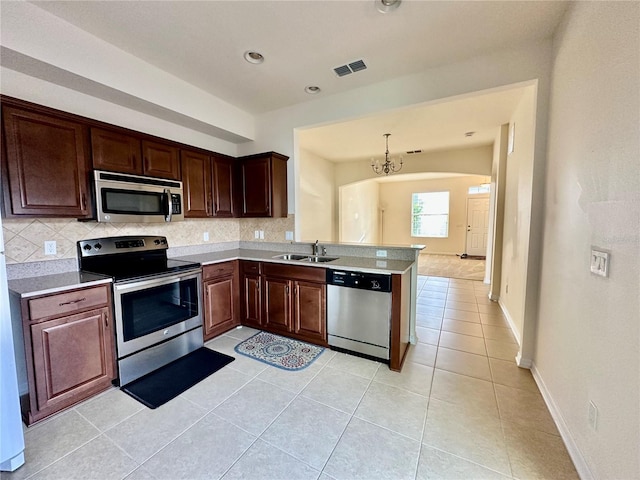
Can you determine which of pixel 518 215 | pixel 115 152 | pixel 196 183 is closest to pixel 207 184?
pixel 196 183

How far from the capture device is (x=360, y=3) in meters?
1.86

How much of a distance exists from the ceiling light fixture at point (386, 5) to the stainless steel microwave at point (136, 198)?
2459 millimetres

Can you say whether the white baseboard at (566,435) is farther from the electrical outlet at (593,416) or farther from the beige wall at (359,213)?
the beige wall at (359,213)

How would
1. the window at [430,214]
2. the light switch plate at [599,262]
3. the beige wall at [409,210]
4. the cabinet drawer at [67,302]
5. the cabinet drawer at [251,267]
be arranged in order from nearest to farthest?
the light switch plate at [599,262] → the cabinet drawer at [67,302] → the cabinet drawer at [251,267] → the beige wall at [409,210] → the window at [430,214]

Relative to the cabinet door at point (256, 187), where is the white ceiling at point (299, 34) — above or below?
above

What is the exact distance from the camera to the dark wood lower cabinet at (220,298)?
2902mm

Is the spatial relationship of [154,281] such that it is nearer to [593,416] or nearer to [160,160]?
[160,160]

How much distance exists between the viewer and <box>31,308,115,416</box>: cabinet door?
5.78ft

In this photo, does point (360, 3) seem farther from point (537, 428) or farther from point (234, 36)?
point (537, 428)

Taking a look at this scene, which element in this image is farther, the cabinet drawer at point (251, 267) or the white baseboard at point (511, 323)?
the cabinet drawer at point (251, 267)

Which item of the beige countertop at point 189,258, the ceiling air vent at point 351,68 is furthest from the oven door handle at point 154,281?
the ceiling air vent at point 351,68

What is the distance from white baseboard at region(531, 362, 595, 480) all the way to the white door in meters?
7.44

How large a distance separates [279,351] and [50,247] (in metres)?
2.22

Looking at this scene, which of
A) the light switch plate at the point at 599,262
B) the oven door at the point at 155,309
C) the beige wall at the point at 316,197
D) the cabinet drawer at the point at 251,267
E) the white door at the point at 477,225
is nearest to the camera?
the light switch plate at the point at 599,262
